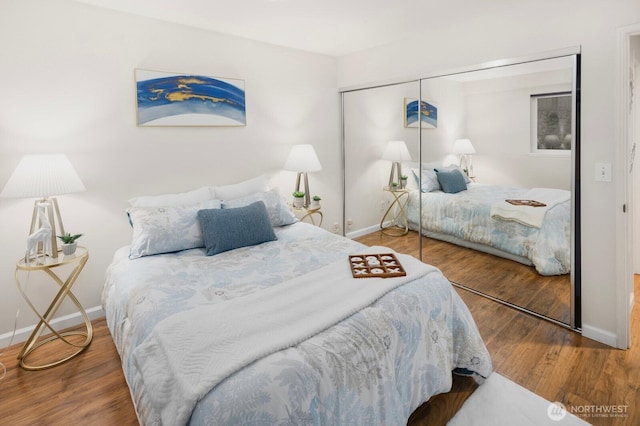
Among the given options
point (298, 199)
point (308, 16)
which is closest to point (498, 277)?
point (298, 199)

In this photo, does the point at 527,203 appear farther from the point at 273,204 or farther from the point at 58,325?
the point at 58,325

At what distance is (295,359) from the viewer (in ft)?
4.51

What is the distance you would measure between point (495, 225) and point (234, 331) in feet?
8.16

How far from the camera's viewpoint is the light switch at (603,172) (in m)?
2.35

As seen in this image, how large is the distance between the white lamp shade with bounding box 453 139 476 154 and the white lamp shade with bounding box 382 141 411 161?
0.55 m

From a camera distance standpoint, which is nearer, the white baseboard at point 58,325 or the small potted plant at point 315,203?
the white baseboard at point 58,325

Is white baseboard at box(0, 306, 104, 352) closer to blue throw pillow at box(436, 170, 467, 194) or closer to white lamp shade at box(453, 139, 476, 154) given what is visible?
blue throw pillow at box(436, 170, 467, 194)

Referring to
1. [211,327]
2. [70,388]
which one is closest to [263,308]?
[211,327]

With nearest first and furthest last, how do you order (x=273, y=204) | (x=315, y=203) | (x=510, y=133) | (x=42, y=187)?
(x=42, y=187) < (x=510, y=133) < (x=273, y=204) < (x=315, y=203)

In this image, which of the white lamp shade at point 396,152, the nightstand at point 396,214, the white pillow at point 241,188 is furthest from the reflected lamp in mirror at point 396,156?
the white pillow at point 241,188

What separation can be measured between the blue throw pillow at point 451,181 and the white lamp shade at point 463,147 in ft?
0.62

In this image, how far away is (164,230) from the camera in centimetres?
258

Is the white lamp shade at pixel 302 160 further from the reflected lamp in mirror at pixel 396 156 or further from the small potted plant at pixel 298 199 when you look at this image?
the reflected lamp in mirror at pixel 396 156

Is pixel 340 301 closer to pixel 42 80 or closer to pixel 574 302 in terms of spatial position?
pixel 574 302
